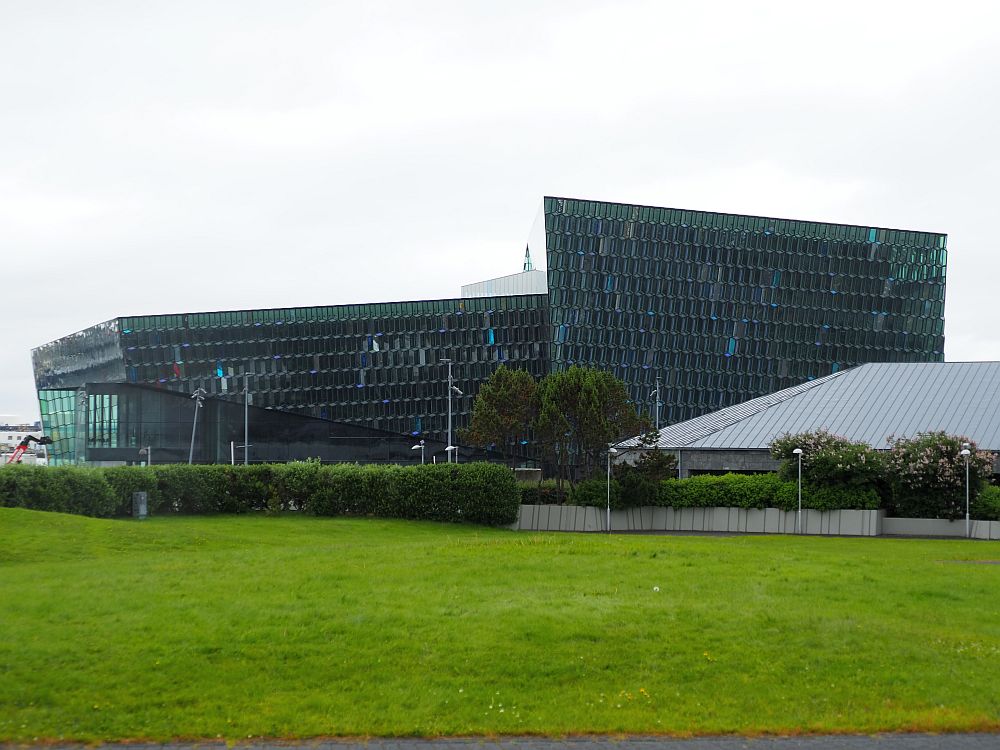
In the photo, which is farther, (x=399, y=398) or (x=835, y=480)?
(x=399, y=398)

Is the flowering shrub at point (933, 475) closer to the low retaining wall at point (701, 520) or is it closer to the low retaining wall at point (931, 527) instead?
the low retaining wall at point (931, 527)

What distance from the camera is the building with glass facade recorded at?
3617 inches

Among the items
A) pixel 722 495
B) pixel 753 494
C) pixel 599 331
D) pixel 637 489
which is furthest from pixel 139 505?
pixel 599 331

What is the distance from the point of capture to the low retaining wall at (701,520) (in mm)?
46844

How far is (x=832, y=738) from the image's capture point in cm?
1118

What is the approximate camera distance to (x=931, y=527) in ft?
152

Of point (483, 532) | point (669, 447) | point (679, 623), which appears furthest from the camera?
point (669, 447)

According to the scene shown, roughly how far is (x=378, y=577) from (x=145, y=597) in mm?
3618

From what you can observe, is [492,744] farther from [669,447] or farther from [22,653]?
[669,447]

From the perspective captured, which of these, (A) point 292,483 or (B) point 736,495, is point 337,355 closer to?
(A) point 292,483

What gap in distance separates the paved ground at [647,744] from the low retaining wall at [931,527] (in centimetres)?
3634

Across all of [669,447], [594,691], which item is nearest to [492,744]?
[594,691]

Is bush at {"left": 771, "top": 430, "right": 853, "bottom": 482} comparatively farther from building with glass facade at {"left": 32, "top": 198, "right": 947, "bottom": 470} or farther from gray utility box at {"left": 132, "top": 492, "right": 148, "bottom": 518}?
building with glass facade at {"left": 32, "top": 198, "right": 947, "bottom": 470}

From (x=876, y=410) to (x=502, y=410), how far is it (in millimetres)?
19795
